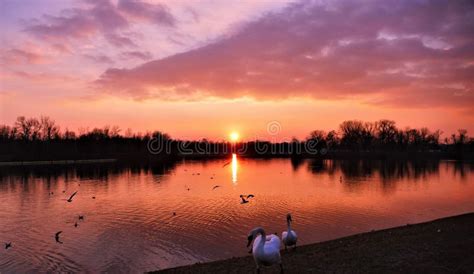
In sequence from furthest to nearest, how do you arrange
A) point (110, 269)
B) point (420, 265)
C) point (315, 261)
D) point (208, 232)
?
point (208, 232)
point (110, 269)
point (315, 261)
point (420, 265)

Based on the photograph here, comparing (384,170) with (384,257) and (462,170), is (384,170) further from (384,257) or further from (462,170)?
(384,257)

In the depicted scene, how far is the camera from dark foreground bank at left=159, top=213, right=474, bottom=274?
1243cm

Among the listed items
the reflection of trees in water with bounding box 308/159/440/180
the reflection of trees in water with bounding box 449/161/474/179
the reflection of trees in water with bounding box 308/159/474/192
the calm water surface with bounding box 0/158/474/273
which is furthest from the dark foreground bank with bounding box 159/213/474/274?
the reflection of trees in water with bounding box 449/161/474/179

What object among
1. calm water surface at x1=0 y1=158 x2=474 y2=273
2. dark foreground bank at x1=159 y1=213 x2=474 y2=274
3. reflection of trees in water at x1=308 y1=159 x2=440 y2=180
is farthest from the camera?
reflection of trees in water at x1=308 y1=159 x2=440 y2=180

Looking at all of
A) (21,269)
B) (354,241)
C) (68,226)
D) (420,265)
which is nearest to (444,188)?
(354,241)

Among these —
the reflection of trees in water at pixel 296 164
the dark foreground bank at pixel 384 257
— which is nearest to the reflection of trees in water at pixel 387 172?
the reflection of trees in water at pixel 296 164

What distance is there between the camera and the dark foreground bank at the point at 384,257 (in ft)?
40.8

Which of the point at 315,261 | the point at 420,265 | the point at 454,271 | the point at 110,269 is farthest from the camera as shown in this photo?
the point at 110,269

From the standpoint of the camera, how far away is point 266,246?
38.9 feet

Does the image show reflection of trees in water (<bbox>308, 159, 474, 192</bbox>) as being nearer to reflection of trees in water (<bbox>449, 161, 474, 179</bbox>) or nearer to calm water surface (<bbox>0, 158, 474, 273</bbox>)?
reflection of trees in water (<bbox>449, 161, 474, 179</bbox>)

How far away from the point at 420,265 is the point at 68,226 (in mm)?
23661

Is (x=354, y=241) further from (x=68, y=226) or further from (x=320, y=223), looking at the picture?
(x=68, y=226)

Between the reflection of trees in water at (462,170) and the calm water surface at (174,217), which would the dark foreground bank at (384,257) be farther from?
the reflection of trees in water at (462,170)

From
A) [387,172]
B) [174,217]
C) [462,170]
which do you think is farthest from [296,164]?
[174,217]
